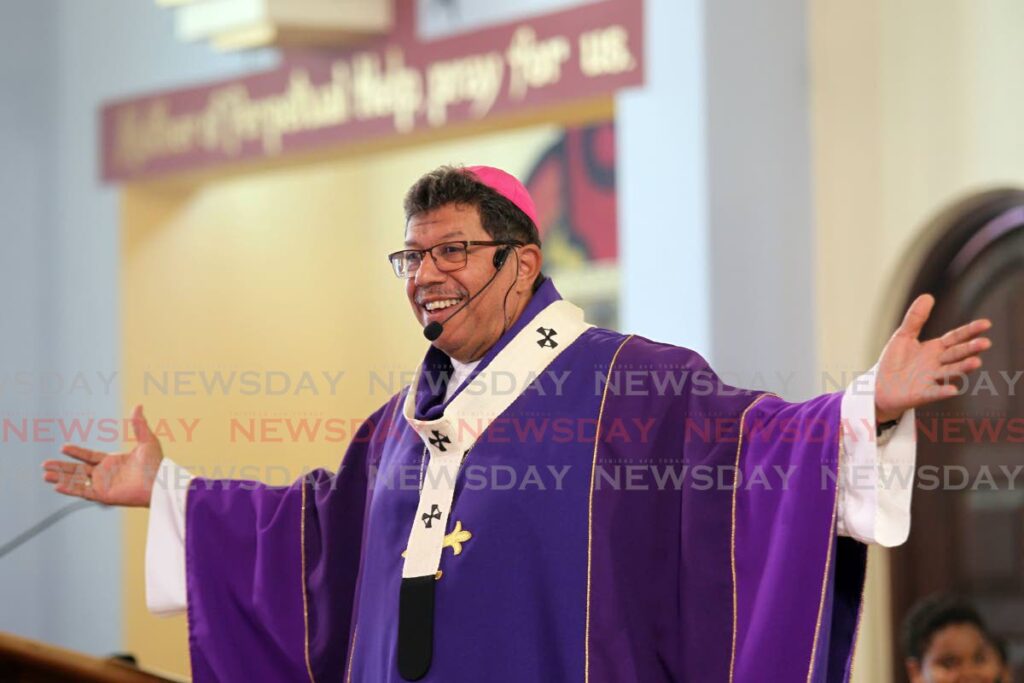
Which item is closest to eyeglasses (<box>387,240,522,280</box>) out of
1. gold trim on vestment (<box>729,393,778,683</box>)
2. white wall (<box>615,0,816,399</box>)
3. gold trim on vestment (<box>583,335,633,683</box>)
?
gold trim on vestment (<box>583,335,633,683</box>)

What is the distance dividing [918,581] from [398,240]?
4884 millimetres

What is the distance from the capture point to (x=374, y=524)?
339cm

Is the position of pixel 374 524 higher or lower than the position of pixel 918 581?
higher

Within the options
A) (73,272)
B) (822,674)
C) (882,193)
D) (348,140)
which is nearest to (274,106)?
(348,140)

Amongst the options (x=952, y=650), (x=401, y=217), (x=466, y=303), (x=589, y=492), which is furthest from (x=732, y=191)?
(x=401, y=217)

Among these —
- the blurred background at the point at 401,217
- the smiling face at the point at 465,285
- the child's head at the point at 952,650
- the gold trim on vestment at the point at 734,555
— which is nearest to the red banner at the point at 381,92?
the blurred background at the point at 401,217

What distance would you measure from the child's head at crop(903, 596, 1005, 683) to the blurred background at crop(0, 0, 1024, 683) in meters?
0.73

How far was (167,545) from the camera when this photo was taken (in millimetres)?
3686

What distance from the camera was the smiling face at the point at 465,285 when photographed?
10.6ft

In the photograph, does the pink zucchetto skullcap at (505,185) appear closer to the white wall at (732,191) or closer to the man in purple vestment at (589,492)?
the man in purple vestment at (589,492)

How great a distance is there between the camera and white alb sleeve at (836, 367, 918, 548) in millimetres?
2859

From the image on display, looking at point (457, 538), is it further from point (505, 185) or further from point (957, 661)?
point (957, 661)

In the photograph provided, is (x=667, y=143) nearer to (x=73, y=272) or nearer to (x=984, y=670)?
(x=984, y=670)

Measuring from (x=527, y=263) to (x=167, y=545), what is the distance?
1.16 metres
